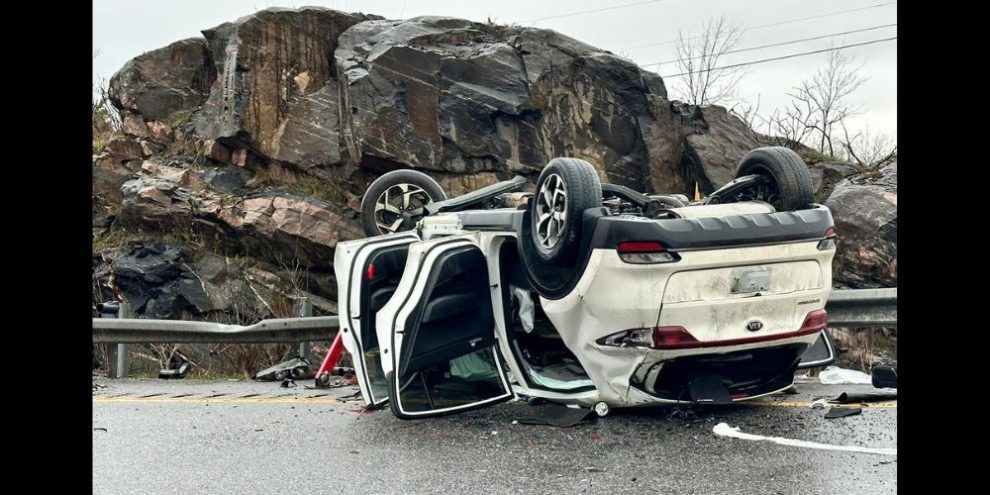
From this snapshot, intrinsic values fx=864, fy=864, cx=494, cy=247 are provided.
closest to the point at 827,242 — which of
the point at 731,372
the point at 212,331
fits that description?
the point at 731,372

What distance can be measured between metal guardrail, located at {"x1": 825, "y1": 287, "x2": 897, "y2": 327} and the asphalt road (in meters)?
0.77

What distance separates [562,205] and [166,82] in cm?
1323

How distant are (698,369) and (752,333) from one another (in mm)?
395

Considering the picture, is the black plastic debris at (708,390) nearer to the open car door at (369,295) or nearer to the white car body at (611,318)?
the white car body at (611,318)

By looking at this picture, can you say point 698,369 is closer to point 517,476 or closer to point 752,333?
point 752,333

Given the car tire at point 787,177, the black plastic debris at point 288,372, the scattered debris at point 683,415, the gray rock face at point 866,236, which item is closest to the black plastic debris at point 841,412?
the scattered debris at point 683,415

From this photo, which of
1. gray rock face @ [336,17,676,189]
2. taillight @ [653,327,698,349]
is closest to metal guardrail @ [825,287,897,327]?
taillight @ [653,327,698,349]

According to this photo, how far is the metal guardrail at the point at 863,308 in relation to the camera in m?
6.43

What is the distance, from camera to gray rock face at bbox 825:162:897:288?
11359 millimetres

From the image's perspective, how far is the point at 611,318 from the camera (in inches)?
183

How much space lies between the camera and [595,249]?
4641 millimetres

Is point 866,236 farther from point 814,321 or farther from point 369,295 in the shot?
point 369,295

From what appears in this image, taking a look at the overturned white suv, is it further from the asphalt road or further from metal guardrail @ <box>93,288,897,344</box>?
metal guardrail @ <box>93,288,897,344</box>
